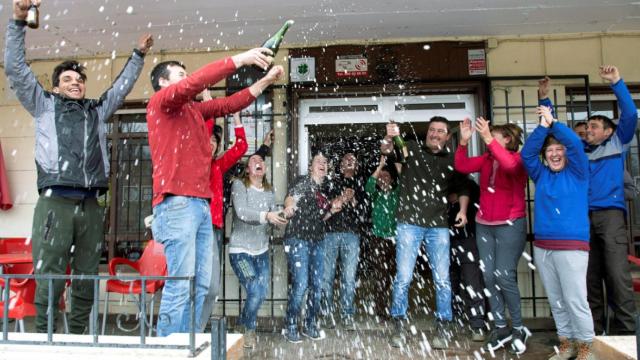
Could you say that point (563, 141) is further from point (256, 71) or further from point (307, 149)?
point (256, 71)

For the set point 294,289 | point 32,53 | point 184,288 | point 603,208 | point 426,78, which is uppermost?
point 32,53

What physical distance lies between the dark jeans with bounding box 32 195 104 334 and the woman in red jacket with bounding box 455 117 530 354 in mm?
3032

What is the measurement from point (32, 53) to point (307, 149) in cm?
347

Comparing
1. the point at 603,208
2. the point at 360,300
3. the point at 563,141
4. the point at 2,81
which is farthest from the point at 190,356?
the point at 2,81

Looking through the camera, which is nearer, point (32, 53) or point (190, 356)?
point (190, 356)

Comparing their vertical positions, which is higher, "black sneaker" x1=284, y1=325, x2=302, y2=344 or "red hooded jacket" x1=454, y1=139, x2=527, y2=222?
"red hooded jacket" x1=454, y1=139, x2=527, y2=222

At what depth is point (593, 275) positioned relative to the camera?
173 inches

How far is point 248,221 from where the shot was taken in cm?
452

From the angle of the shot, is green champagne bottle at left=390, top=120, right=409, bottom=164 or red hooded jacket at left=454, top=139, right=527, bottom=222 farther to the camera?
green champagne bottle at left=390, top=120, right=409, bottom=164

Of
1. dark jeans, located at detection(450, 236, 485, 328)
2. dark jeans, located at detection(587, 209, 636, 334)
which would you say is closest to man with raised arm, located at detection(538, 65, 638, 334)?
dark jeans, located at detection(587, 209, 636, 334)

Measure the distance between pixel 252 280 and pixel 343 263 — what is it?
1187 millimetres

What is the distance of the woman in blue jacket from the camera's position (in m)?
3.60

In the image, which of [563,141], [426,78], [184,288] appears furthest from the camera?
[426,78]

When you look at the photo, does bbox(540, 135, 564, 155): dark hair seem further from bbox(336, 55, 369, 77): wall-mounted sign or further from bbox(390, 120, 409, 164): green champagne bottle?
bbox(336, 55, 369, 77): wall-mounted sign
